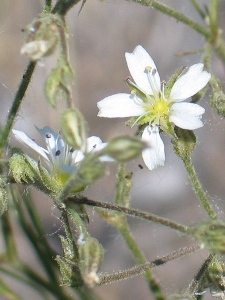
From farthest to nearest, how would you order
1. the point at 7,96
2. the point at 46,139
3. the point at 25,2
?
the point at 25,2 → the point at 7,96 → the point at 46,139

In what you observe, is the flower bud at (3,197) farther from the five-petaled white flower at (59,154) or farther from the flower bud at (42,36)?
the flower bud at (42,36)

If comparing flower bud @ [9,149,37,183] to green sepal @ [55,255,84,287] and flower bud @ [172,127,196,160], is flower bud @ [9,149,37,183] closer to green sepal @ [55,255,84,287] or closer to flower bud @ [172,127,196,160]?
green sepal @ [55,255,84,287]

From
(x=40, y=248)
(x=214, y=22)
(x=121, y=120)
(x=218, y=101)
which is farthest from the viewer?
(x=121, y=120)

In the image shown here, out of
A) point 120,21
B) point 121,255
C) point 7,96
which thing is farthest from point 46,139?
point 120,21

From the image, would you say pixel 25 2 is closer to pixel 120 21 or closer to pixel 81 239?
pixel 120 21

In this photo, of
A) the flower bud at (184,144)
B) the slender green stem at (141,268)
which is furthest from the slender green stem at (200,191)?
the slender green stem at (141,268)

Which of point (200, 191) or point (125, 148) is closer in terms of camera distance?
point (125, 148)

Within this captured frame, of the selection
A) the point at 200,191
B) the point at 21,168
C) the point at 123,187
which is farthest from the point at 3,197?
the point at 200,191

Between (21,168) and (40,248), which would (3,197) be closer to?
(21,168)
